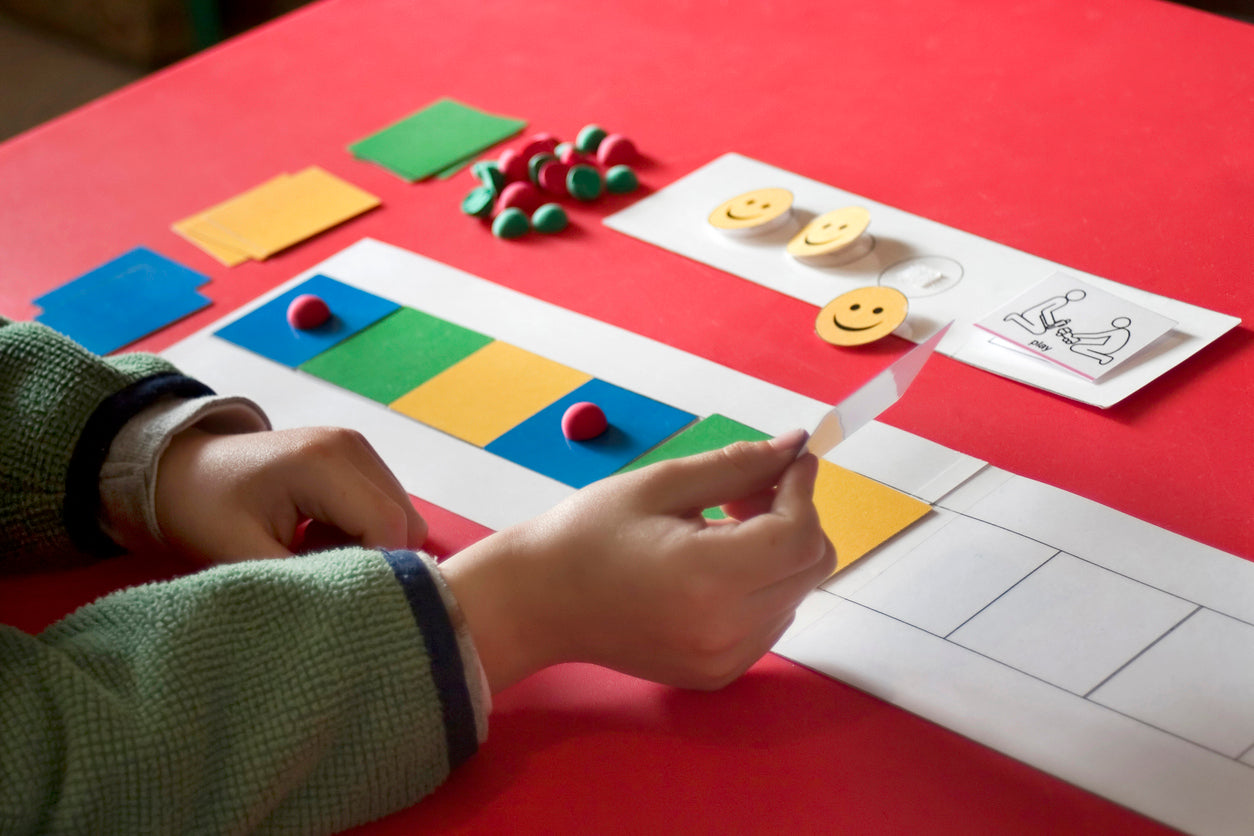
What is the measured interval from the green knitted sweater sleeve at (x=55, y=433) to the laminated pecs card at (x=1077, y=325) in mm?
546

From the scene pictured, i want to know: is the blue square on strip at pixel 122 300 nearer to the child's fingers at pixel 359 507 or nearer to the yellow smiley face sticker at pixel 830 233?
the child's fingers at pixel 359 507

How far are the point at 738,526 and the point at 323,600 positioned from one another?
0.64 ft

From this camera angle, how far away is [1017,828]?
53 centimetres

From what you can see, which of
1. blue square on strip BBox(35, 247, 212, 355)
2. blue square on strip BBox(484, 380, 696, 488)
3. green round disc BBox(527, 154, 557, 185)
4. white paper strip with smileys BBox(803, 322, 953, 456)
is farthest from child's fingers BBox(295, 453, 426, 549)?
green round disc BBox(527, 154, 557, 185)

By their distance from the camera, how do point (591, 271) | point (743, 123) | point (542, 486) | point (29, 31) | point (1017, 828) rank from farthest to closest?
point (29, 31)
point (743, 123)
point (591, 271)
point (542, 486)
point (1017, 828)

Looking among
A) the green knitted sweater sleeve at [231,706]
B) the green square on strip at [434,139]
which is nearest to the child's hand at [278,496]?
the green knitted sweater sleeve at [231,706]

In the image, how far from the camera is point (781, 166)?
41.9 inches

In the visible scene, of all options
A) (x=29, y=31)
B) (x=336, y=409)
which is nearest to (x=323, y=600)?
(x=336, y=409)

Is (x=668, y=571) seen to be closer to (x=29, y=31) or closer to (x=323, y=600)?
(x=323, y=600)

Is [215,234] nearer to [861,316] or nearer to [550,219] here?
[550,219]

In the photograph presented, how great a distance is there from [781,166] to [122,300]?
548 millimetres

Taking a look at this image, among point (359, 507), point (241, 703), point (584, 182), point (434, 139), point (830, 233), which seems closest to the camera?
point (241, 703)

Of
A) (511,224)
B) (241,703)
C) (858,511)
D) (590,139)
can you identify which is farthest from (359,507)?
(590,139)

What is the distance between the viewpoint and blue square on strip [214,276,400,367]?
0.94 meters
